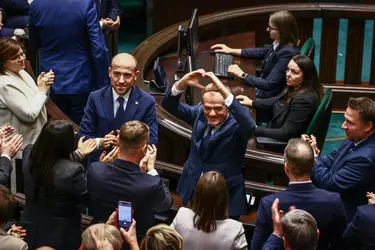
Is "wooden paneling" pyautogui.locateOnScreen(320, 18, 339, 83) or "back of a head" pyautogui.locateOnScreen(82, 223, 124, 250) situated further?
"wooden paneling" pyautogui.locateOnScreen(320, 18, 339, 83)

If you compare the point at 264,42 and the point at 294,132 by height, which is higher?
the point at 264,42

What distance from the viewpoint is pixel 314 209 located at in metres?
2.68

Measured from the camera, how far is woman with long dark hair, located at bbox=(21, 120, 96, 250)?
2785 millimetres

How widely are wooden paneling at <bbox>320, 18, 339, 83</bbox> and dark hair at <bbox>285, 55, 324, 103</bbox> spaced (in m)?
1.88

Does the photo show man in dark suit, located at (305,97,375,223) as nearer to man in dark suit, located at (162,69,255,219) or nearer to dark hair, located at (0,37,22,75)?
man in dark suit, located at (162,69,255,219)

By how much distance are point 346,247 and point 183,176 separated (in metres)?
0.80

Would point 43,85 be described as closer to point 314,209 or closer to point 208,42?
point 314,209

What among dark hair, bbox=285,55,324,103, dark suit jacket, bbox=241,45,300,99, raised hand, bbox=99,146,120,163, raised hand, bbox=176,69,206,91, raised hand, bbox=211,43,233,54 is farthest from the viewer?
raised hand, bbox=211,43,233,54

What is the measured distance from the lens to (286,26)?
4.46 metres

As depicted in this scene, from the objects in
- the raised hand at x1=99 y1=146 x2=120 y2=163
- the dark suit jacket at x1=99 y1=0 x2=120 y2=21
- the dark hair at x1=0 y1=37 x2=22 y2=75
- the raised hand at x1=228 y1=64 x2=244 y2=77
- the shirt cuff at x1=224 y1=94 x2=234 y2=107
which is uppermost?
the dark suit jacket at x1=99 y1=0 x2=120 y2=21

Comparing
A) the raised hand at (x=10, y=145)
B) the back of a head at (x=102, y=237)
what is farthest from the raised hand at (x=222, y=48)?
the back of a head at (x=102, y=237)

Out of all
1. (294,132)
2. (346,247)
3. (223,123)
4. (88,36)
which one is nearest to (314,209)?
(346,247)

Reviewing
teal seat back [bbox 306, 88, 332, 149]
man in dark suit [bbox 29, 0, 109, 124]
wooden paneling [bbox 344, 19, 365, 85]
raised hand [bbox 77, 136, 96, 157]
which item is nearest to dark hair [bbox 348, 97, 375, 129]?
teal seat back [bbox 306, 88, 332, 149]

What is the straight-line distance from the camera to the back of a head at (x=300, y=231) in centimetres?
242
